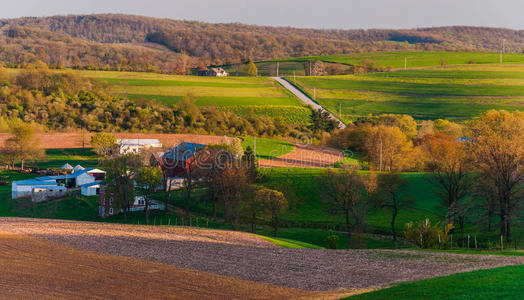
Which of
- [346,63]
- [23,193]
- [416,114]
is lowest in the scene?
[23,193]

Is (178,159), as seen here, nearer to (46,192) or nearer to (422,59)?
(46,192)

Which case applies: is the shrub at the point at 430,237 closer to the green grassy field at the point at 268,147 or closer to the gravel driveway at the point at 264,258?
the gravel driveway at the point at 264,258

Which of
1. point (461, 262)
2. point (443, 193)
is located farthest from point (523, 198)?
point (461, 262)

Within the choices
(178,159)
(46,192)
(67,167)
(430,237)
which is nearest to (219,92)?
(67,167)

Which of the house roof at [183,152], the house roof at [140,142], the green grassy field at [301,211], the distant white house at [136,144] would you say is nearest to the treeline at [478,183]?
the green grassy field at [301,211]

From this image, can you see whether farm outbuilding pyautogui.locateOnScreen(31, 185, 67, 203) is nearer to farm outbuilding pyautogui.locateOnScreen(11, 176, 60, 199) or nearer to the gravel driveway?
farm outbuilding pyautogui.locateOnScreen(11, 176, 60, 199)

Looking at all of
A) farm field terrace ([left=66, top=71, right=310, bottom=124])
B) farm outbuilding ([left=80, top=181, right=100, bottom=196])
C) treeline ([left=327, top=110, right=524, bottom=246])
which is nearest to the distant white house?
farm outbuilding ([left=80, top=181, right=100, bottom=196])

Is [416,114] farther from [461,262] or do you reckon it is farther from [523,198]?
[461,262]
